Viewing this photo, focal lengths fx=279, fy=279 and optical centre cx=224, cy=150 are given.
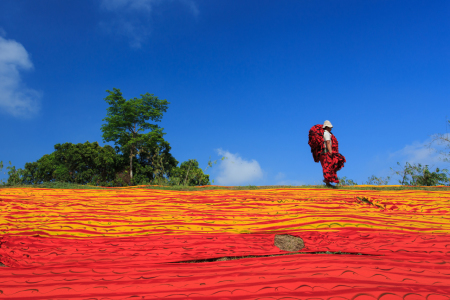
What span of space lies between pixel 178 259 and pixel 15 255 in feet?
4.24

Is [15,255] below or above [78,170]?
below

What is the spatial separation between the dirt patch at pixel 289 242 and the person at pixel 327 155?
4.17 m

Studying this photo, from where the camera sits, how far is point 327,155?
6152 millimetres

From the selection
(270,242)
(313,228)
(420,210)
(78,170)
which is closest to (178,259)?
(270,242)

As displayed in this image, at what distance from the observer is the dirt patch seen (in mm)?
2232

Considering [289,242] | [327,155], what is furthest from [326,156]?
[289,242]

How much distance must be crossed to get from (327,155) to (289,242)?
14.1 ft

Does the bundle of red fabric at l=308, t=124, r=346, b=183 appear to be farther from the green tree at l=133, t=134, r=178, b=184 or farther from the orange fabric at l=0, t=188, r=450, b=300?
the green tree at l=133, t=134, r=178, b=184

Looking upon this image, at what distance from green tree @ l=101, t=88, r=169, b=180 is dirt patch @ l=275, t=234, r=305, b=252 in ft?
48.6

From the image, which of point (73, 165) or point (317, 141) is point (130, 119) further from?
point (317, 141)

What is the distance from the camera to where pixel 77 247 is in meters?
A: 2.35

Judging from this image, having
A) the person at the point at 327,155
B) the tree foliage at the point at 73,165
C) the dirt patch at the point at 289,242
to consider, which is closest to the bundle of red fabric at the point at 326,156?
the person at the point at 327,155

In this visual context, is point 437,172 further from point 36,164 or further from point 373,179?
point 36,164

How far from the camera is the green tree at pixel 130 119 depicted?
16.5m
